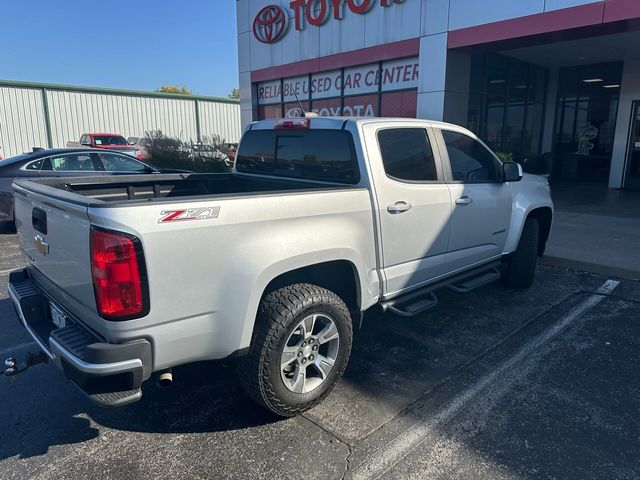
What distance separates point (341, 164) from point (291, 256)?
1.13m

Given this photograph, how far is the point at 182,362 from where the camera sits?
8.64 ft

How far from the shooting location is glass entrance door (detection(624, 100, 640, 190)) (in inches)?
534

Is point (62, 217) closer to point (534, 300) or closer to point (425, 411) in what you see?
point (425, 411)

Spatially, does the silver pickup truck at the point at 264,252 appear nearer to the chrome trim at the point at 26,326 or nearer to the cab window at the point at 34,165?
the chrome trim at the point at 26,326

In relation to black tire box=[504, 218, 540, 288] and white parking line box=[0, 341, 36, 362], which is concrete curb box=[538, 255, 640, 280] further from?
white parking line box=[0, 341, 36, 362]

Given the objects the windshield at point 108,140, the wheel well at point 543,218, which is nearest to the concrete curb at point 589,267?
the wheel well at point 543,218

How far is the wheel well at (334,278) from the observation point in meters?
3.19

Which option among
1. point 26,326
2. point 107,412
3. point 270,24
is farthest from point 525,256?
point 270,24

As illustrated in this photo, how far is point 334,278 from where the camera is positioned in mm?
3557

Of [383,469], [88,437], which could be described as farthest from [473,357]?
[88,437]

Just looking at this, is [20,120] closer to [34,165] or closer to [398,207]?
[34,165]

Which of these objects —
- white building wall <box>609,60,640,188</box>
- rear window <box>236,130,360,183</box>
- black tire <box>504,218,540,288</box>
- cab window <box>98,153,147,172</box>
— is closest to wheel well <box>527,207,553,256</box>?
black tire <box>504,218,540,288</box>

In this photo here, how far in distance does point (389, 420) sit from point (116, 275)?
1934mm

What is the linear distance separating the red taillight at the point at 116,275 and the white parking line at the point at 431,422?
1503mm
